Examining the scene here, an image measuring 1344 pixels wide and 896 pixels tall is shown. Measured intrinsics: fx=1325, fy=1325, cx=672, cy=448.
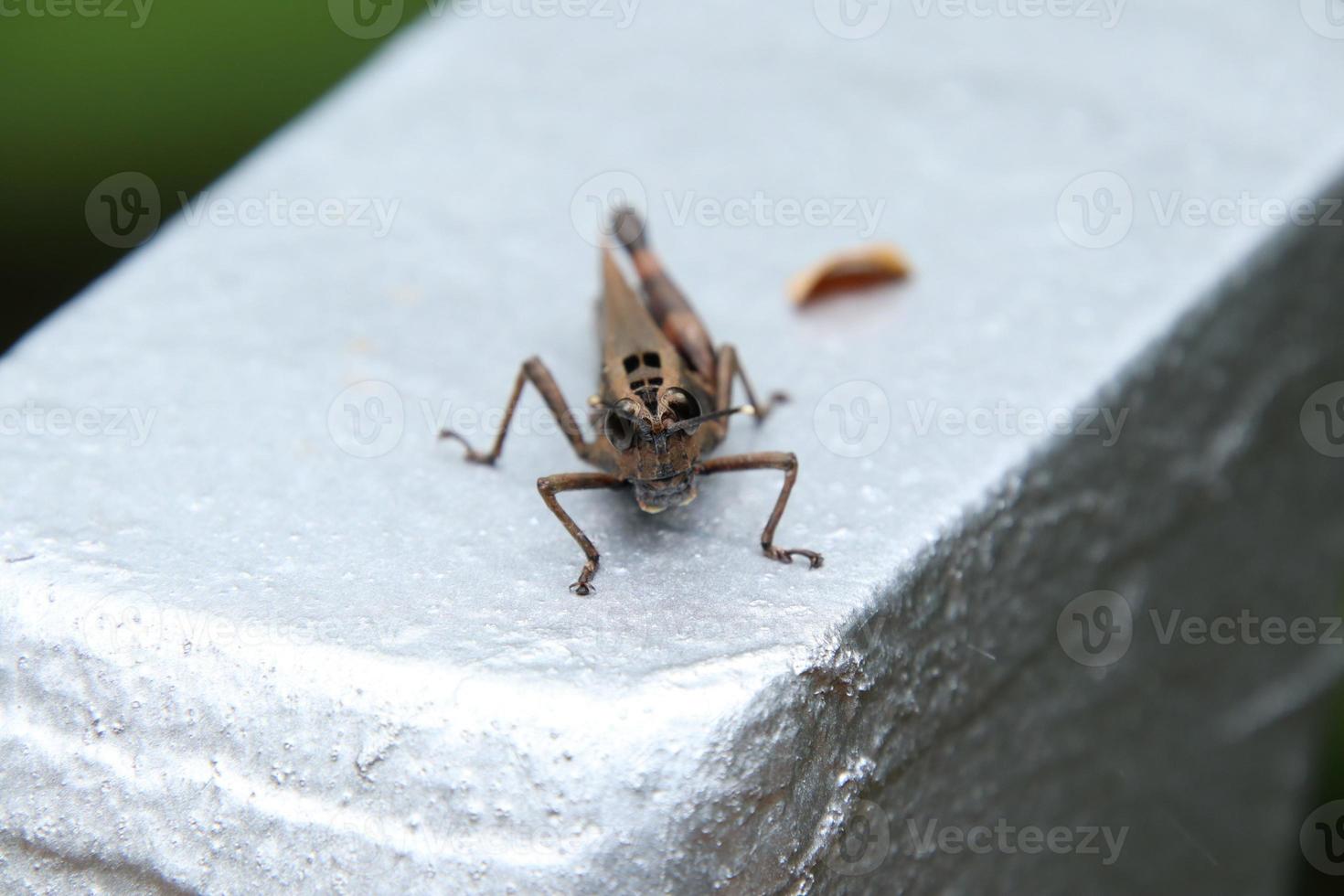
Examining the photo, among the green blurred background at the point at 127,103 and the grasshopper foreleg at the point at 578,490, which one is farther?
the green blurred background at the point at 127,103

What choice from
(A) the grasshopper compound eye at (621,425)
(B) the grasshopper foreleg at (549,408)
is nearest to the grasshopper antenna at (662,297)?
(B) the grasshopper foreleg at (549,408)

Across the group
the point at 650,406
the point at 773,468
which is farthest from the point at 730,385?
the point at 650,406

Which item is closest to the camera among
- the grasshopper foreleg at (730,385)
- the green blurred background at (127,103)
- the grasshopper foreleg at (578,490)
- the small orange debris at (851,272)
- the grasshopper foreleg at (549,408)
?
the grasshopper foreleg at (578,490)

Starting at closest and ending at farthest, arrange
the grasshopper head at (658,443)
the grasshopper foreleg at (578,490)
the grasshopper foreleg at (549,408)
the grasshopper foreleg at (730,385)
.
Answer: the grasshopper foreleg at (578,490) < the grasshopper head at (658,443) < the grasshopper foreleg at (549,408) < the grasshopper foreleg at (730,385)

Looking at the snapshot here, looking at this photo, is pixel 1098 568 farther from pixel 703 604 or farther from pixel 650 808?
pixel 650 808

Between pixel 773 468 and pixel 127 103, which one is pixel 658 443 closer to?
pixel 773 468

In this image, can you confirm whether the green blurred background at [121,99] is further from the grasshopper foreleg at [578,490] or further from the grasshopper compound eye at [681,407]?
the grasshopper compound eye at [681,407]

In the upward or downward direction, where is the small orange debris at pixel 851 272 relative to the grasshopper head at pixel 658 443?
upward

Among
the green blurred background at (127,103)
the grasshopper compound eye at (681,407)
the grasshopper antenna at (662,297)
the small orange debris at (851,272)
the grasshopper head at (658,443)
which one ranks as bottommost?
the grasshopper head at (658,443)
